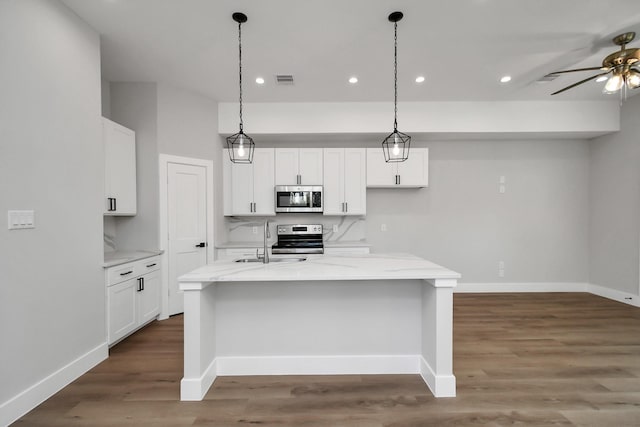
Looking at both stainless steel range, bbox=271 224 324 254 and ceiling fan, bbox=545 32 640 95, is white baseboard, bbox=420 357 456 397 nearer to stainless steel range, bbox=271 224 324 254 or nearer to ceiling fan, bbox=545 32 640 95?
stainless steel range, bbox=271 224 324 254

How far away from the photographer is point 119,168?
3.35 m

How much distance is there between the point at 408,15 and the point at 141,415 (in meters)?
3.62

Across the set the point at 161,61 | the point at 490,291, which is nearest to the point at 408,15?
the point at 161,61

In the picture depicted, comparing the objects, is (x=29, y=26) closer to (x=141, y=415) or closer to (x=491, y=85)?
(x=141, y=415)

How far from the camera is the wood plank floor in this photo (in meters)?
1.92

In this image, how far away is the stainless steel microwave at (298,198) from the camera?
14.8ft

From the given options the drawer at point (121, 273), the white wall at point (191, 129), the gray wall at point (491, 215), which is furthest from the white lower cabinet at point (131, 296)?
the gray wall at point (491, 215)

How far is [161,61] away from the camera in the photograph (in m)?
3.25

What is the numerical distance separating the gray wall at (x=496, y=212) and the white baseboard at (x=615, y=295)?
0.23 meters

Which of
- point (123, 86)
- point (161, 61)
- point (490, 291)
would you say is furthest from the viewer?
point (490, 291)

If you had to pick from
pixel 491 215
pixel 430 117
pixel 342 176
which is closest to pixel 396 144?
pixel 342 176

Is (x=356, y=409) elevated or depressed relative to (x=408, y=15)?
depressed

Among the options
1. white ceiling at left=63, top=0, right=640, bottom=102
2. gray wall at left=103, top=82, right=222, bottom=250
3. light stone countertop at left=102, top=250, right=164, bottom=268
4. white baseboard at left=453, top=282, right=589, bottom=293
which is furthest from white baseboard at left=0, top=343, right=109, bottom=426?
white baseboard at left=453, top=282, right=589, bottom=293

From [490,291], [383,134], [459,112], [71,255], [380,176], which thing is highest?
[459,112]
